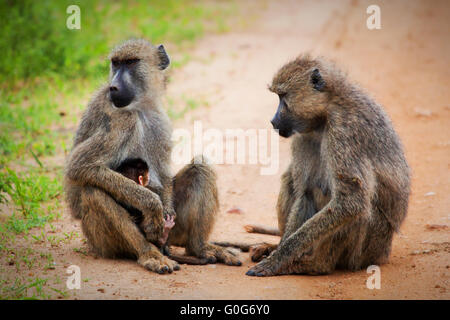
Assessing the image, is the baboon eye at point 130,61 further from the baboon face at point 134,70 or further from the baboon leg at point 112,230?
the baboon leg at point 112,230

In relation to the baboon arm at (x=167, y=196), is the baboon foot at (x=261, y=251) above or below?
below

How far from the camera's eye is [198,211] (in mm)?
5688

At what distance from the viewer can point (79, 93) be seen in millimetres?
10344

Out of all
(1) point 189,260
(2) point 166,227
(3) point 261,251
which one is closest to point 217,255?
(1) point 189,260

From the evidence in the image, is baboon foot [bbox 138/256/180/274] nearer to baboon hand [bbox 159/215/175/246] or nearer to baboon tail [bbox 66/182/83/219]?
baboon hand [bbox 159/215/175/246]

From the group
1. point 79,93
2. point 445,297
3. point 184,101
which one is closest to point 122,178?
point 445,297

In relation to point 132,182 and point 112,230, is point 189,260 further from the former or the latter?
point 132,182

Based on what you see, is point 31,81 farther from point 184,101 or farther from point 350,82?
point 350,82

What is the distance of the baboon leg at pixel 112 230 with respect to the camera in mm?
5301

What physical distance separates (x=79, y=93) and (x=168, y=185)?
16.6ft

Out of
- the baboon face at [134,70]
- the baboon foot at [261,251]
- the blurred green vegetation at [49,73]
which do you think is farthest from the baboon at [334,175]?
the blurred green vegetation at [49,73]

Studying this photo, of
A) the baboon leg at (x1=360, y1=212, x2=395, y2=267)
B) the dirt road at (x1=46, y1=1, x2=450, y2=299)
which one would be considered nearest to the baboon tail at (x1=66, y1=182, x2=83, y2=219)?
the dirt road at (x1=46, y1=1, x2=450, y2=299)

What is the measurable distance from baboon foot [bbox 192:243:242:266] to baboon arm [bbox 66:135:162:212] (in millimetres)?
600
